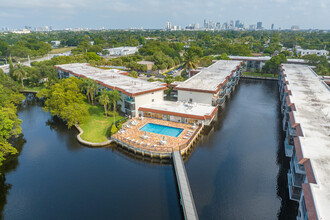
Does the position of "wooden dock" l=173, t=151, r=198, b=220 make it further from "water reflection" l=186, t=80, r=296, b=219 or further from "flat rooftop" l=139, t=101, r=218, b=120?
"flat rooftop" l=139, t=101, r=218, b=120

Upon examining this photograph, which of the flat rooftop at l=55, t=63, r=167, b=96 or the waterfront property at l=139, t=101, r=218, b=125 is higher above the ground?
the flat rooftop at l=55, t=63, r=167, b=96

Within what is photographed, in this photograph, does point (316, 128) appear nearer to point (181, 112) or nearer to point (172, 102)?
point (181, 112)

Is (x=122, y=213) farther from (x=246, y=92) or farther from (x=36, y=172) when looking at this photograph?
(x=246, y=92)

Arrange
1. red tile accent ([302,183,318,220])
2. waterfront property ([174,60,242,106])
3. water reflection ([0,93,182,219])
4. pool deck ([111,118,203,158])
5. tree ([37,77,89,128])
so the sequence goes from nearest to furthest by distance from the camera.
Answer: red tile accent ([302,183,318,220])
water reflection ([0,93,182,219])
pool deck ([111,118,203,158])
tree ([37,77,89,128])
waterfront property ([174,60,242,106])

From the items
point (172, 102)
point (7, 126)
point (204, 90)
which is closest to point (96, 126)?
point (7, 126)

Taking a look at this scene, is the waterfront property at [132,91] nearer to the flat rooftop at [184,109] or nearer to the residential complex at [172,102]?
the residential complex at [172,102]

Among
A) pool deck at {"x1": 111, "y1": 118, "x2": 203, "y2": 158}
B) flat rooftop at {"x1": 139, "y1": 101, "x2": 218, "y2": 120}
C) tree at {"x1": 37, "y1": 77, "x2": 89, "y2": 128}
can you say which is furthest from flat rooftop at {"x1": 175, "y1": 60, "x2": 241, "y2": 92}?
tree at {"x1": 37, "y1": 77, "x2": 89, "y2": 128}

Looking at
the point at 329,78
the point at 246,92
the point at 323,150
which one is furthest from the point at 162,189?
the point at 329,78
